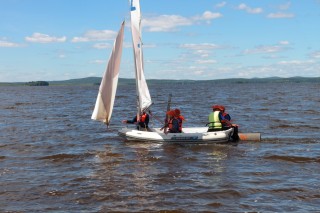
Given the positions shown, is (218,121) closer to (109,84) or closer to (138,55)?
(138,55)

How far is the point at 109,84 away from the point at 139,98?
1.83 m

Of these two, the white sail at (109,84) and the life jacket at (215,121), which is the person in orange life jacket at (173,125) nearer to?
the life jacket at (215,121)

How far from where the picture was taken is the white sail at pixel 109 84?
68.5 ft

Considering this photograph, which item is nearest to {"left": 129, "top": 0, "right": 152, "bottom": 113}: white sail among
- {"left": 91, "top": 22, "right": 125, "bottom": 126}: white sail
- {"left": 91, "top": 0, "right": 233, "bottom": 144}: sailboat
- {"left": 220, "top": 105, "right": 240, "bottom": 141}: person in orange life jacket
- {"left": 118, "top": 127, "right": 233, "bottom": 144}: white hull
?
{"left": 91, "top": 0, "right": 233, "bottom": 144}: sailboat

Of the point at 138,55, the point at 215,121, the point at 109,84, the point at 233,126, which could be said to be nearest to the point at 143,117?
the point at 109,84

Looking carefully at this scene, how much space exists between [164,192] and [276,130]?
16096mm

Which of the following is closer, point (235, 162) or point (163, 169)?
point (163, 169)

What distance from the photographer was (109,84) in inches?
829

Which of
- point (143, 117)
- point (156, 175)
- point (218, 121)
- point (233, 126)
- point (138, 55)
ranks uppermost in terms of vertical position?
point (138, 55)

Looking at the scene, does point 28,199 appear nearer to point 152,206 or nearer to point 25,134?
point 152,206

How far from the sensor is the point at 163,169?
1552 cm

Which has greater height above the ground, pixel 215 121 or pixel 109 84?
pixel 109 84

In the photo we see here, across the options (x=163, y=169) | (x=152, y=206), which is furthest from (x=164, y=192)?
(x=163, y=169)

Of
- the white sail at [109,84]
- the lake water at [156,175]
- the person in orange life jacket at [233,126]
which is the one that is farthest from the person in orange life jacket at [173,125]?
the white sail at [109,84]
